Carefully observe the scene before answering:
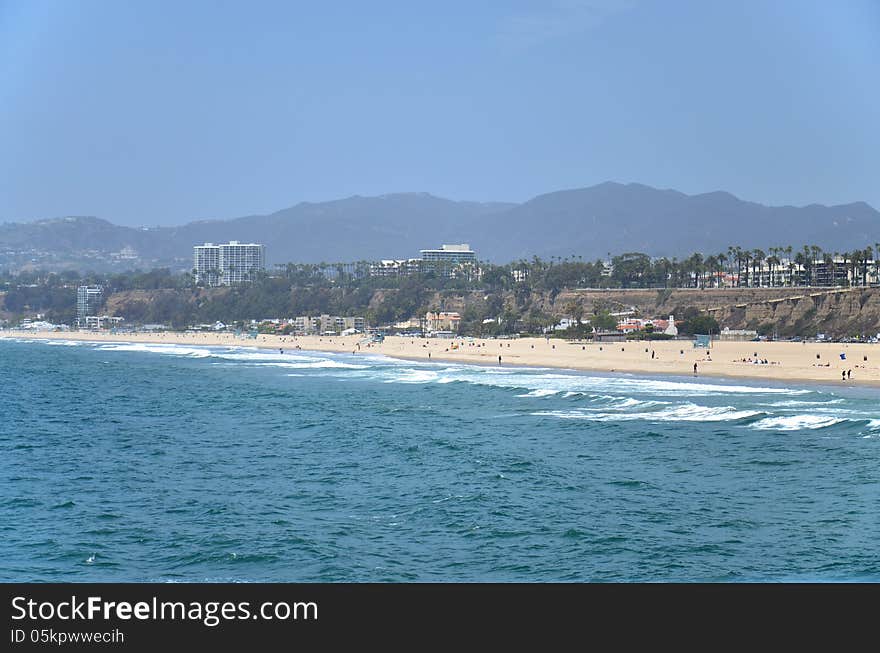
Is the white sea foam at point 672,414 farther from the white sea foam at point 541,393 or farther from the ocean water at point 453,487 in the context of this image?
the white sea foam at point 541,393

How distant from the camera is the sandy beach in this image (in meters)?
55.6

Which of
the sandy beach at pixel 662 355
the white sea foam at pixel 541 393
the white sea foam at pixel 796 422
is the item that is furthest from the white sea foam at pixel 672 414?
the sandy beach at pixel 662 355

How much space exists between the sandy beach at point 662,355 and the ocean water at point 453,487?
26.6 feet

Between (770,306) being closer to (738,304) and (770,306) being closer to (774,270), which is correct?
(738,304)

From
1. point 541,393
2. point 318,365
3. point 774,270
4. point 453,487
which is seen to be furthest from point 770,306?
point 453,487

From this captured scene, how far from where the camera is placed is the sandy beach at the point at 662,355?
182 feet

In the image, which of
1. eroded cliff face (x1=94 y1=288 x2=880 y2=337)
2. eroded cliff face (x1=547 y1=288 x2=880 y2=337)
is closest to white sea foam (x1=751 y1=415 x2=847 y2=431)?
eroded cliff face (x1=94 y1=288 x2=880 y2=337)

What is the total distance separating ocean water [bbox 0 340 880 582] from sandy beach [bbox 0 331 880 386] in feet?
26.6

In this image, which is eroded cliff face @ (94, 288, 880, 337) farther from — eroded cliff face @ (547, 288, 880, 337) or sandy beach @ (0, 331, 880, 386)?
sandy beach @ (0, 331, 880, 386)

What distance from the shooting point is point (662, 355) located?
70562 mm
